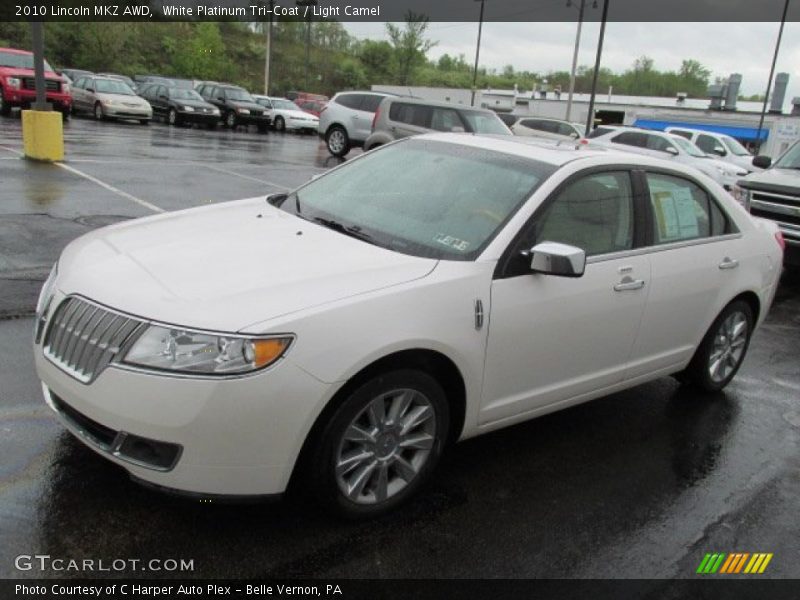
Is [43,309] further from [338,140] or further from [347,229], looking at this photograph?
[338,140]

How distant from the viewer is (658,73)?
11788cm

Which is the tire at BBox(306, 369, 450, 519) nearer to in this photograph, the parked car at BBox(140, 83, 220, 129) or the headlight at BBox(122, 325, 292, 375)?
the headlight at BBox(122, 325, 292, 375)

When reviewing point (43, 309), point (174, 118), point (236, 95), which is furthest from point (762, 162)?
point (236, 95)

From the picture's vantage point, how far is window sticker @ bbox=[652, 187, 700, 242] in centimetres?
429

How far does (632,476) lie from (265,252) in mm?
2273

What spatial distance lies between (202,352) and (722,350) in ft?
12.5

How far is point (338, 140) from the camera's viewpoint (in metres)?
20.3

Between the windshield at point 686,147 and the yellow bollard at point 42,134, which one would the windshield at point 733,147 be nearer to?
the windshield at point 686,147

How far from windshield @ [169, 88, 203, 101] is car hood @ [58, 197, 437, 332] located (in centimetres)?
2637

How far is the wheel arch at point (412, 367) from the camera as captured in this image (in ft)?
9.42

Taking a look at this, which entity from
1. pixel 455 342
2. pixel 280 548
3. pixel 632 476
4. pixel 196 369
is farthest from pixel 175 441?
pixel 632 476

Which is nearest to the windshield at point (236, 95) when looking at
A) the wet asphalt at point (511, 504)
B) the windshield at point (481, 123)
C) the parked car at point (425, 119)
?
the parked car at point (425, 119)

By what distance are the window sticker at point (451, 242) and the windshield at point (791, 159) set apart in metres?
8.50

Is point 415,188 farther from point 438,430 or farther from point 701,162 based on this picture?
point 701,162
